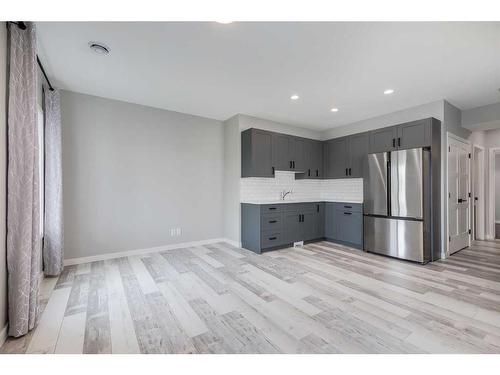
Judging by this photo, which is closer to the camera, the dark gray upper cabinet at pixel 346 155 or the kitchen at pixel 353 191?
the kitchen at pixel 353 191

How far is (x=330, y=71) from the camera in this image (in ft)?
9.82

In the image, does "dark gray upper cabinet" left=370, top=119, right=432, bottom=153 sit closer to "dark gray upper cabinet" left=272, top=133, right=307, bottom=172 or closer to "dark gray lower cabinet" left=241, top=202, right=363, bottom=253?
"dark gray lower cabinet" left=241, top=202, right=363, bottom=253

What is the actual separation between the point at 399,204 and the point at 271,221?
219 cm

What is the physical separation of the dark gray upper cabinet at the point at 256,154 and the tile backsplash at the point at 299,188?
0.34m

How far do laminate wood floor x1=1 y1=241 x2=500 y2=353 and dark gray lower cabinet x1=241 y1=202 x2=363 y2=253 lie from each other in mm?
643

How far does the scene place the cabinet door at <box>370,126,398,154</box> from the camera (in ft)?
13.9

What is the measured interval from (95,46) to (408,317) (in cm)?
407

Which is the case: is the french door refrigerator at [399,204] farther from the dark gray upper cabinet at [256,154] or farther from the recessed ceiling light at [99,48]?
the recessed ceiling light at [99,48]

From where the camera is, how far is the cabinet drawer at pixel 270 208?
4.27 meters

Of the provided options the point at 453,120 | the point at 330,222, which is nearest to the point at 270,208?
the point at 330,222

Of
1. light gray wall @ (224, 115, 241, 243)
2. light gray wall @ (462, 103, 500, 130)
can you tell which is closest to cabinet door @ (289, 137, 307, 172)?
light gray wall @ (224, 115, 241, 243)

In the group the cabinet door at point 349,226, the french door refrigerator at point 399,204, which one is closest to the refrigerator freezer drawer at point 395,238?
the french door refrigerator at point 399,204

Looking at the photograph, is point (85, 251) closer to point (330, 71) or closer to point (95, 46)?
point (95, 46)

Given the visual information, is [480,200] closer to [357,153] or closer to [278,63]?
[357,153]
